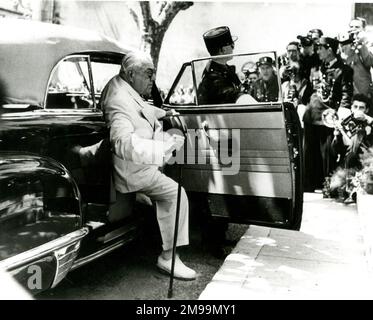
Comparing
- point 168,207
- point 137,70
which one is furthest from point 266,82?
point 168,207

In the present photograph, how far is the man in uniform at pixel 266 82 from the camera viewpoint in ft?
11.5

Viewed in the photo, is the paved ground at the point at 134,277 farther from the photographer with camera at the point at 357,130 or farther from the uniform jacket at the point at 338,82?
the uniform jacket at the point at 338,82

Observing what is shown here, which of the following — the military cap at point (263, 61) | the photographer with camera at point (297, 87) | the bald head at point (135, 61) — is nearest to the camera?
the bald head at point (135, 61)

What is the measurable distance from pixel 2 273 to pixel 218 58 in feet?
7.16

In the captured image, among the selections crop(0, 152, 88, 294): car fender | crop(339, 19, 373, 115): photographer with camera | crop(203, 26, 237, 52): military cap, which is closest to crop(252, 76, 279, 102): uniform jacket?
crop(203, 26, 237, 52): military cap

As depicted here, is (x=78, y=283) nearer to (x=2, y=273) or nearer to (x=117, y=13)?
(x=2, y=273)

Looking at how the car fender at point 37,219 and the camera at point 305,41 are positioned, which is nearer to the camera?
the car fender at point 37,219

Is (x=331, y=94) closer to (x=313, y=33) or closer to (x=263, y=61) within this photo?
(x=313, y=33)

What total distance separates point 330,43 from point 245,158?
2925mm

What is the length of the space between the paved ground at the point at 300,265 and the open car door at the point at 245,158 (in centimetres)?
37

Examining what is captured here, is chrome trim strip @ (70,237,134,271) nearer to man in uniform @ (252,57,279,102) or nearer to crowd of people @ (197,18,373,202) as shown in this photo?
man in uniform @ (252,57,279,102)

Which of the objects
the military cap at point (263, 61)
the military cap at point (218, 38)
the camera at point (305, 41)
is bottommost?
the military cap at point (263, 61)

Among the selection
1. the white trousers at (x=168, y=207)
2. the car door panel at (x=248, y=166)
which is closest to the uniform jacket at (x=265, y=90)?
the car door panel at (x=248, y=166)

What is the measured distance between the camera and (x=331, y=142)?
18.0ft
